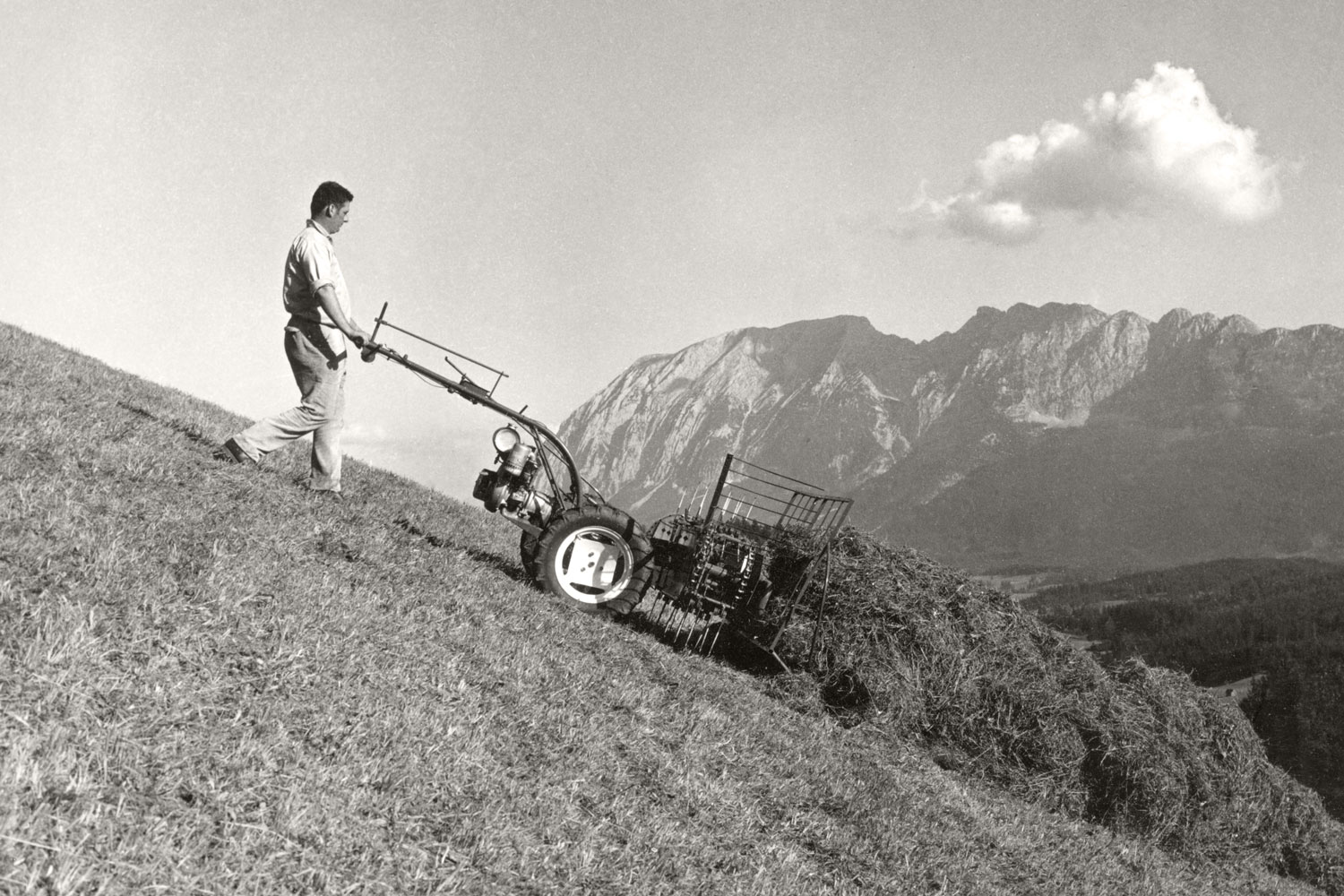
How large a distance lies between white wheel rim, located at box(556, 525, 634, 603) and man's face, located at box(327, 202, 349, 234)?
3.59 metres

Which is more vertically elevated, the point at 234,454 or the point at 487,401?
the point at 487,401

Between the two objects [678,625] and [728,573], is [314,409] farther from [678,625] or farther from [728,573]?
[678,625]

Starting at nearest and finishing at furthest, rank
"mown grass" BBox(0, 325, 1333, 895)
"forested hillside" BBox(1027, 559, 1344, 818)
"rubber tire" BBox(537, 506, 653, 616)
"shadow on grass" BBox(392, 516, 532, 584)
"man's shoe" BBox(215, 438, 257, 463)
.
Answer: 1. "mown grass" BBox(0, 325, 1333, 895)
2. "man's shoe" BBox(215, 438, 257, 463)
3. "rubber tire" BBox(537, 506, 653, 616)
4. "shadow on grass" BBox(392, 516, 532, 584)
5. "forested hillside" BBox(1027, 559, 1344, 818)

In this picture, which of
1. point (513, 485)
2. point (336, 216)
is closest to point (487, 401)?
point (513, 485)

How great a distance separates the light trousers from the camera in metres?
7.50

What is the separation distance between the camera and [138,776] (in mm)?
3102

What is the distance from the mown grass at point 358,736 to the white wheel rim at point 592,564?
46cm

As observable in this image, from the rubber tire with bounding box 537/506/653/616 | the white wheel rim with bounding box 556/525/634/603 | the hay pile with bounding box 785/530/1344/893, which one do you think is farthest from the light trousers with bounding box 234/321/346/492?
the hay pile with bounding box 785/530/1344/893

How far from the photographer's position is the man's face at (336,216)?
308 inches

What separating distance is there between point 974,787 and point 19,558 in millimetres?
7825

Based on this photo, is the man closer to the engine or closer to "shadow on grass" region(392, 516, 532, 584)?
"shadow on grass" region(392, 516, 532, 584)

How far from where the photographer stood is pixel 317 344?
7.71m

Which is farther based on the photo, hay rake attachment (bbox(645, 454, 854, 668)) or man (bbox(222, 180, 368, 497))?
hay rake attachment (bbox(645, 454, 854, 668))

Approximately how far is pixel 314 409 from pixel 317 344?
589 mm
